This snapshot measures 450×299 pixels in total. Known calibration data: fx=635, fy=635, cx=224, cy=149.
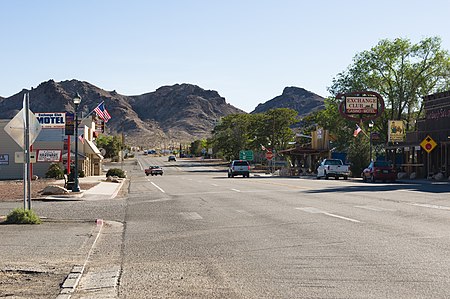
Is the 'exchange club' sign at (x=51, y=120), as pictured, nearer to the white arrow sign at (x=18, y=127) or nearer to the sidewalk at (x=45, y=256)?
the sidewalk at (x=45, y=256)

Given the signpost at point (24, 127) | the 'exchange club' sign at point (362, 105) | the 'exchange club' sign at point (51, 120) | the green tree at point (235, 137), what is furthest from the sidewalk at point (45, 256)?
the green tree at point (235, 137)

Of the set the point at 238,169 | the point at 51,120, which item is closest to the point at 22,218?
the point at 238,169

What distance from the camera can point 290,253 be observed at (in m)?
11.2

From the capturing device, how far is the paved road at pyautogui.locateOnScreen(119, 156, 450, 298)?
8367 millimetres

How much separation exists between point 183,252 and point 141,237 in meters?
2.95

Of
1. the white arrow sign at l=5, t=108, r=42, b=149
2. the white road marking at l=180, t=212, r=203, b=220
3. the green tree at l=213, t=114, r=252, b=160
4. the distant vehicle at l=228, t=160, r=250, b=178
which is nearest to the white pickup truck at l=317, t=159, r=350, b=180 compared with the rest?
the distant vehicle at l=228, t=160, r=250, b=178

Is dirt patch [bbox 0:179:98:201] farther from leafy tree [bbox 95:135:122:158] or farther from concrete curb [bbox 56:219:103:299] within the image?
leafy tree [bbox 95:135:122:158]

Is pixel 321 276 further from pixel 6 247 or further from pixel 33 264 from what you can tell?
pixel 6 247

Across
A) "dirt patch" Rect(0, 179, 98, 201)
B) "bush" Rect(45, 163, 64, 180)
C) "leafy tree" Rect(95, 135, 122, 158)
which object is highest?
"leafy tree" Rect(95, 135, 122, 158)

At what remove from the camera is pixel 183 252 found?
11.9 m

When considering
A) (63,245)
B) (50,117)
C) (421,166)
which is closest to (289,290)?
(63,245)

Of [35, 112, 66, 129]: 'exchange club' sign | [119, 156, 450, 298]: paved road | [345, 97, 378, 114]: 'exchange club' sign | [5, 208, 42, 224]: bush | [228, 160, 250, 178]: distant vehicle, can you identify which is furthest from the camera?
[35, 112, 66, 129]: 'exchange club' sign

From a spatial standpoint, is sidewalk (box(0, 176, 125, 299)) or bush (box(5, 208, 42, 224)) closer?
sidewalk (box(0, 176, 125, 299))

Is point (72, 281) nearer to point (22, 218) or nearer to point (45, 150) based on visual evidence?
point (22, 218)
